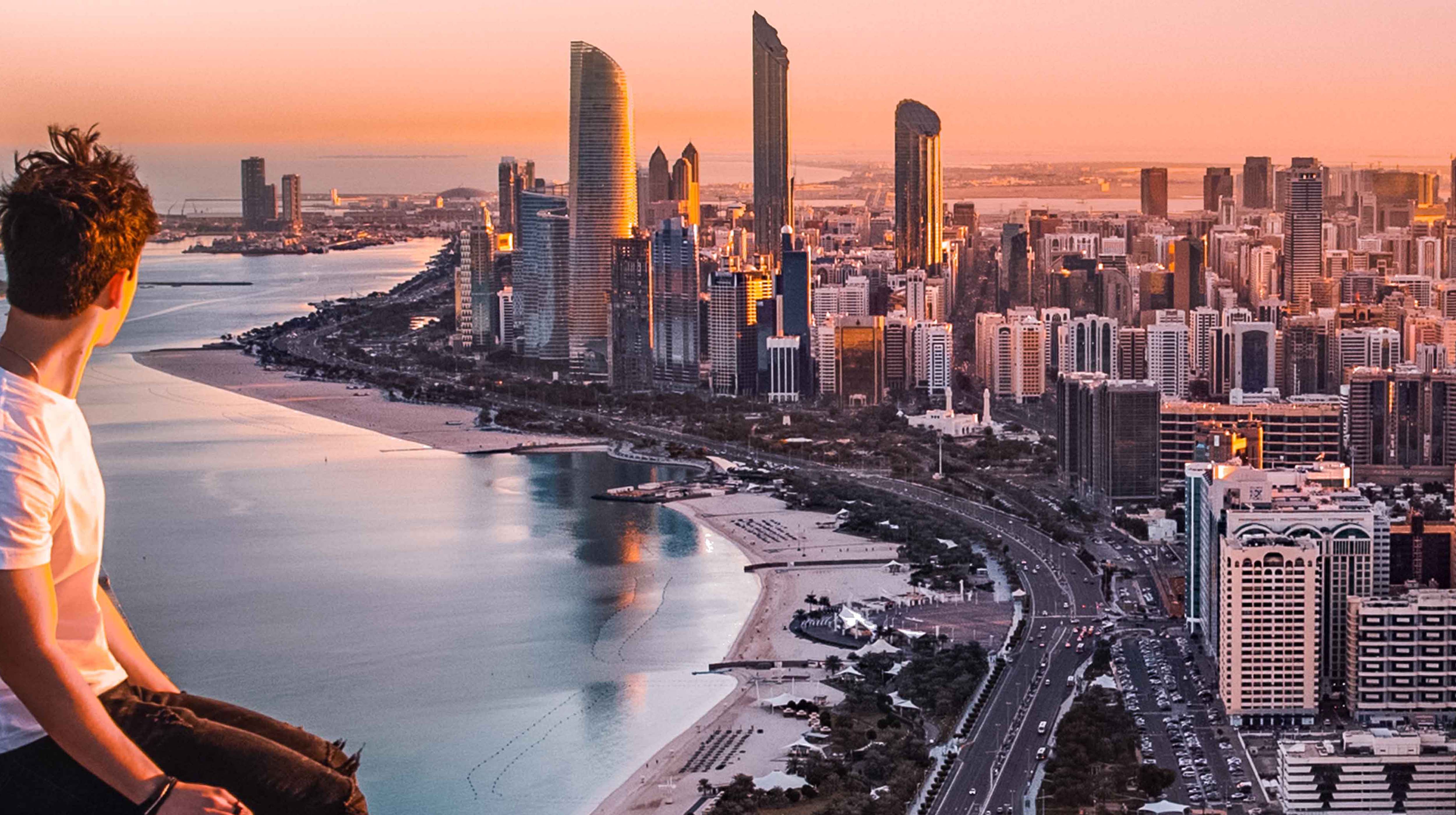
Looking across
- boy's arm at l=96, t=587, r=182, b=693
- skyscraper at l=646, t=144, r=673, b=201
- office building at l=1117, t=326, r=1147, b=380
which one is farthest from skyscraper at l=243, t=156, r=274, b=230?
boy's arm at l=96, t=587, r=182, b=693

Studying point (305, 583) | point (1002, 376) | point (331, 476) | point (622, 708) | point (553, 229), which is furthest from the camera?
point (553, 229)

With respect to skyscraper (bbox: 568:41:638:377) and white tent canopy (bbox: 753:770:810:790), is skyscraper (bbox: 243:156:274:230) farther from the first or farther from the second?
white tent canopy (bbox: 753:770:810:790)

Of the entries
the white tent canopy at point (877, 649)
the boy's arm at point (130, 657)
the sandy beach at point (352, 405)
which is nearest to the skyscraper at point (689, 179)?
the sandy beach at point (352, 405)

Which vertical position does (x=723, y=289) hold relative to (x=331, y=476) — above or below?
above

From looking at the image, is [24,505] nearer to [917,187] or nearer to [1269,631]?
[1269,631]

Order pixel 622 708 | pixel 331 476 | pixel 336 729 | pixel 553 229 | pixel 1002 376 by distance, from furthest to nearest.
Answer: pixel 553 229 < pixel 1002 376 < pixel 331 476 < pixel 622 708 < pixel 336 729

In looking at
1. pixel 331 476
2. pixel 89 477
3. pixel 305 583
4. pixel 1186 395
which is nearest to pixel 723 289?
pixel 1186 395

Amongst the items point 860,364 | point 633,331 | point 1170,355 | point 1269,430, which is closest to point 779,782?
point 1269,430

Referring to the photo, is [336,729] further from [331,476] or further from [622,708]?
[331,476]
